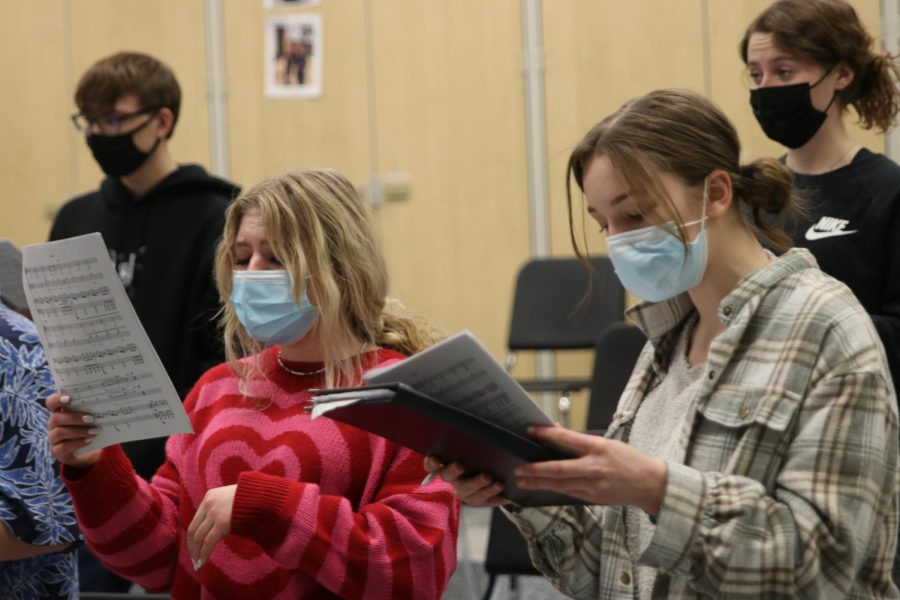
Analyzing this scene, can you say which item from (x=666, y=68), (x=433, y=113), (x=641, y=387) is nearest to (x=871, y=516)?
(x=641, y=387)

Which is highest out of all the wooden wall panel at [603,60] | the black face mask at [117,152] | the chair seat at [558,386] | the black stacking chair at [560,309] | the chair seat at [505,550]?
the wooden wall panel at [603,60]

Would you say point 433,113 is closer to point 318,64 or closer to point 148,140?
point 318,64

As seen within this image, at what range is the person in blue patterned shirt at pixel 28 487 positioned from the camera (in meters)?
1.92

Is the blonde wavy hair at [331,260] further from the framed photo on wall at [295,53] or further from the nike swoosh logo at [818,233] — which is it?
the framed photo on wall at [295,53]

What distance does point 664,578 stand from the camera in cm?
158

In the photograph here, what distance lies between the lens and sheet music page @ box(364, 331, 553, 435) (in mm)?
1319

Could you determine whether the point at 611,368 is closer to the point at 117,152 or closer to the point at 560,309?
the point at 117,152

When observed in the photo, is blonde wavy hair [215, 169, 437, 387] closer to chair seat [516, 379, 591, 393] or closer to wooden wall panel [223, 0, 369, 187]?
chair seat [516, 379, 591, 393]

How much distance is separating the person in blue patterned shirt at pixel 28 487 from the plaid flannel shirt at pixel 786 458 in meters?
1.00

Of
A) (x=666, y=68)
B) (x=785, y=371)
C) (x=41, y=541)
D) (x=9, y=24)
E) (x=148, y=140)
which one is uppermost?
(x=9, y=24)

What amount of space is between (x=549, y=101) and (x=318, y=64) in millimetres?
1196

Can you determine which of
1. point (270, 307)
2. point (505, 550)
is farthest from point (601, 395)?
point (270, 307)

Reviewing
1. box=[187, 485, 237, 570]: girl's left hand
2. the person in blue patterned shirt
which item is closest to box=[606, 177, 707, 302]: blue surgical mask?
box=[187, 485, 237, 570]: girl's left hand

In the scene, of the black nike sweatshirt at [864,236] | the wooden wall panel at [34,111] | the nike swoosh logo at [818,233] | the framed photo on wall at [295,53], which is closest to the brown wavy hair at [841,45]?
the black nike sweatshirt at [864,236]
